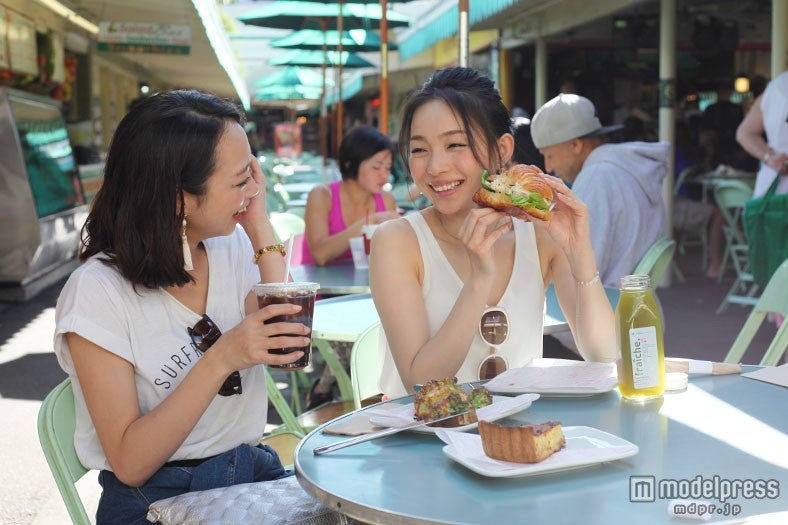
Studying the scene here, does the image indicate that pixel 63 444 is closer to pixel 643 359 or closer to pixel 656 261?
pixel 643 359

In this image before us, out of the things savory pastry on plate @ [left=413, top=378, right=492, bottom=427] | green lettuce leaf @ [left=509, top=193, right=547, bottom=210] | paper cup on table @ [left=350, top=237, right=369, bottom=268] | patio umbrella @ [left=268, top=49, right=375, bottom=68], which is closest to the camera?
savory pastry on plate @ [left=413, top=378, right=492, bottom=427]

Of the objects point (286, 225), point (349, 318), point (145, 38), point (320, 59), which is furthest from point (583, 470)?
point (320, 59)

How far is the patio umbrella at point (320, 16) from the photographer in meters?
11.9

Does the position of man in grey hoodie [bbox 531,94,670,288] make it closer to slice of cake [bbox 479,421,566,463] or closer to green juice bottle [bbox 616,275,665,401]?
green juice bottle [bbox 616,275,665,401]

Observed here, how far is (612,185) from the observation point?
4824 mm

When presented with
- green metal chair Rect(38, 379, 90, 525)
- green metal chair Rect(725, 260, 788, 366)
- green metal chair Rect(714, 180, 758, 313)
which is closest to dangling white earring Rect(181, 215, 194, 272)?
green metal chair Rect(38, 379, 90, 525)

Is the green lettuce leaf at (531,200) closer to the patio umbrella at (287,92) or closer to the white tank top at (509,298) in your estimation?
the white tank top at (509,298)

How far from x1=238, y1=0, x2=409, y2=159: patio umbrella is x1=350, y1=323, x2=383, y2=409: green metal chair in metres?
8.23

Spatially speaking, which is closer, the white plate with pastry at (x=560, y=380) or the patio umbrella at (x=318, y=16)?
the white plate with pastry at (x=560, y=380)

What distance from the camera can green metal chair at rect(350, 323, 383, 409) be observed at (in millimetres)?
3117

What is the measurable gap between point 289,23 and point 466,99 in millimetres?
10726

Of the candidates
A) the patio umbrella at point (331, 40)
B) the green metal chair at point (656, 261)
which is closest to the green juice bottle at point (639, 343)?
the green metal chair at point (656, 261)

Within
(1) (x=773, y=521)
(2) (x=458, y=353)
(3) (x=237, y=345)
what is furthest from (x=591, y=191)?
(1) (x=773, y=521)

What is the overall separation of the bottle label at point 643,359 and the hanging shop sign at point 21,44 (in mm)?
10166
